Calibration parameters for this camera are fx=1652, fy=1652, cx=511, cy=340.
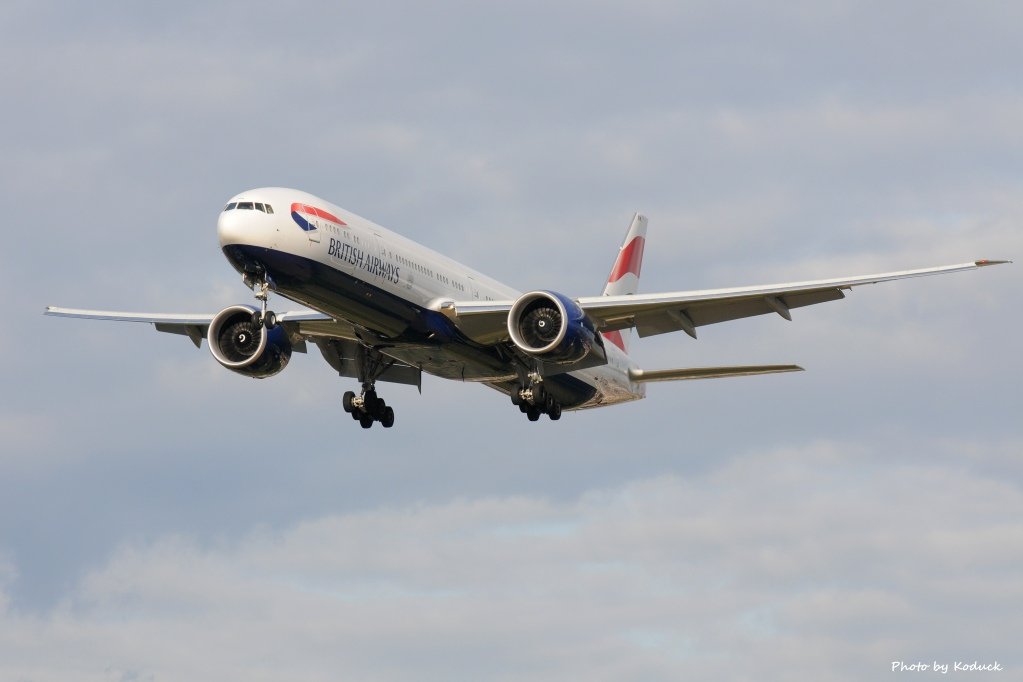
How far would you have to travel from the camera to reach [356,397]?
2213 inches

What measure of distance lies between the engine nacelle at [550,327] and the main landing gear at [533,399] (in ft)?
8.91

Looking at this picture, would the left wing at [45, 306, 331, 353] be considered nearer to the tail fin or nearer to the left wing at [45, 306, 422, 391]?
the left wing at [45, 306, 422, 391]

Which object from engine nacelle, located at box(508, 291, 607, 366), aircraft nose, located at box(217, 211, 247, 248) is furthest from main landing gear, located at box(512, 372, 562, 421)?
aircraft nose, located at box(217, 211, 247, 248)

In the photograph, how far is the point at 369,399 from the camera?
56.1 meters

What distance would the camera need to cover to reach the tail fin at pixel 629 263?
6719cm

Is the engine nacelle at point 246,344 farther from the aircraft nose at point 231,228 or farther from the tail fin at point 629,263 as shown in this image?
the tail fin at point 629,263

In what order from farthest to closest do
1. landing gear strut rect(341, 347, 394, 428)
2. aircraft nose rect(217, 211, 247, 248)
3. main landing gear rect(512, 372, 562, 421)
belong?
landing gear strut rect(341, 347, 394, 428) → main landing gear rect(512, 372, 562, 421) → aircraft nose rect(217, 211, 247, 248)

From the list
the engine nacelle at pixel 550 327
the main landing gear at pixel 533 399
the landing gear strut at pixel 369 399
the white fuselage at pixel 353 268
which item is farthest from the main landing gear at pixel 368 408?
the engine nacelle at pixel 550 327

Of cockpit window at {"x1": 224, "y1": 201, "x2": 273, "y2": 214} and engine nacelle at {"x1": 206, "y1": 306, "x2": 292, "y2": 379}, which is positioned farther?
engine nacelle at {"x1": 206, "y1": 306, "x2": 292, "y2": 379}

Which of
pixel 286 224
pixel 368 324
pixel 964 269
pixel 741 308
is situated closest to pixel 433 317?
pixel 368 324

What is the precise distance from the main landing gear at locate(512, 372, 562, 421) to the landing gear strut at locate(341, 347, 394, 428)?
15.6 feet

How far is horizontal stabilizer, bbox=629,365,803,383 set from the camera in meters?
53.1

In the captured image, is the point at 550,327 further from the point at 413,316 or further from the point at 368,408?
the point at 368,408

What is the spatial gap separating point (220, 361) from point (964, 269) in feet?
78.1
